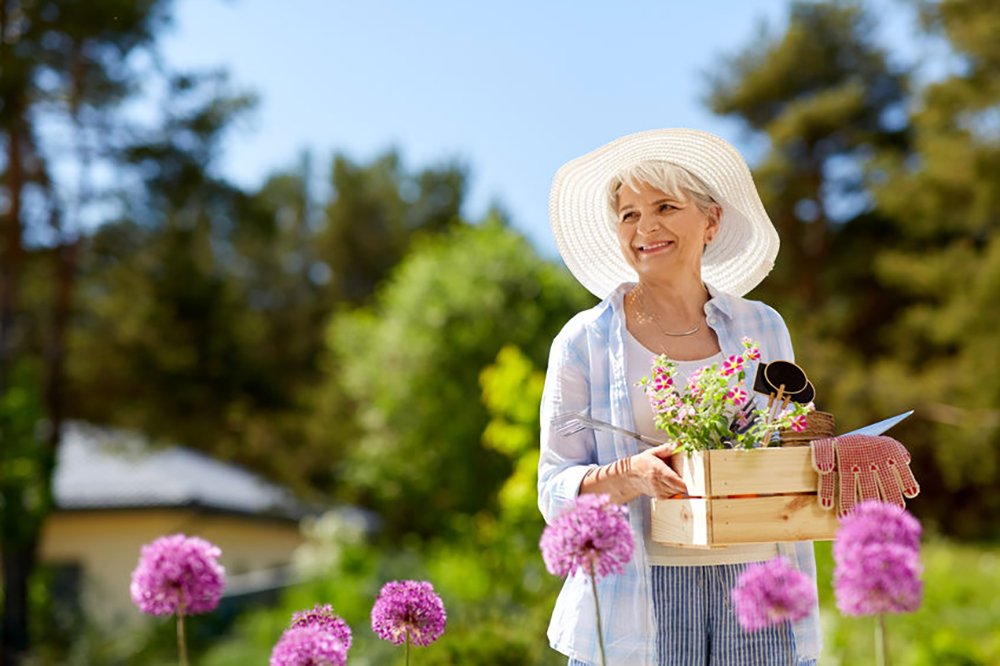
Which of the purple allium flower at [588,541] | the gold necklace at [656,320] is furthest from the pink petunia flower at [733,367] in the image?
the purple allium flower at [588,541]

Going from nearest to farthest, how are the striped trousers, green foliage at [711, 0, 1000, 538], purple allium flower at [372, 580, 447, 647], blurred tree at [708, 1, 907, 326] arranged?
purple allium flower at [372, 580, 447, 647]
the striped trousers
green foliage at [711, 0, 1000, 538]
blurred tree at [708, 1, 907, 326]

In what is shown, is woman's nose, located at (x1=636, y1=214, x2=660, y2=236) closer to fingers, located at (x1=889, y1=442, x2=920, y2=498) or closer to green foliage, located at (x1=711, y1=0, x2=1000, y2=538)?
fingers, located at (x1=889, y1=442, x2=920, y2=498)

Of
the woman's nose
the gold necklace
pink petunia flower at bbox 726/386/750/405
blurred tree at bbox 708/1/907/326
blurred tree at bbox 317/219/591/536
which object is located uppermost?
blurred tree at bbox 708/1/907/326

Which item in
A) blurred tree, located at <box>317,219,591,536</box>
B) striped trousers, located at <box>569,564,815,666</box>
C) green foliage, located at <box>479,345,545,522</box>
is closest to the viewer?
striped trousers, located at <box>569,564,815,666</box>

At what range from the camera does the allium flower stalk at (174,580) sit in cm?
138

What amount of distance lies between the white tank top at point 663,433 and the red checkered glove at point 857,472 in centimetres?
28

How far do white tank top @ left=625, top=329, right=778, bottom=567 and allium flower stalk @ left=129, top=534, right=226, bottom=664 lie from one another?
0.88m

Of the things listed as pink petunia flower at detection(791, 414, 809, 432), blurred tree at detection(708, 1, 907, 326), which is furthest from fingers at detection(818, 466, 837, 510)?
blurred tree at detection(708, 1, 907, 326)

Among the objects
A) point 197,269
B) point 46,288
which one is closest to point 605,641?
point 197,269

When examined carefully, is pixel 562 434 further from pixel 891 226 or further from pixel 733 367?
pixel 891 226

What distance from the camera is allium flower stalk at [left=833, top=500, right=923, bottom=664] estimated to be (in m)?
1.06

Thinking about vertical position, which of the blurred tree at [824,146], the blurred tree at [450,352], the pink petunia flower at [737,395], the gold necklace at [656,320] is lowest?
the pink petunia flower at [737,395]

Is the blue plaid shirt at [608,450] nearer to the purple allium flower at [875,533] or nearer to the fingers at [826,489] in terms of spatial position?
the fingers at [826,489]

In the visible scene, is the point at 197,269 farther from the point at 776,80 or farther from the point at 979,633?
the point at 776,80
